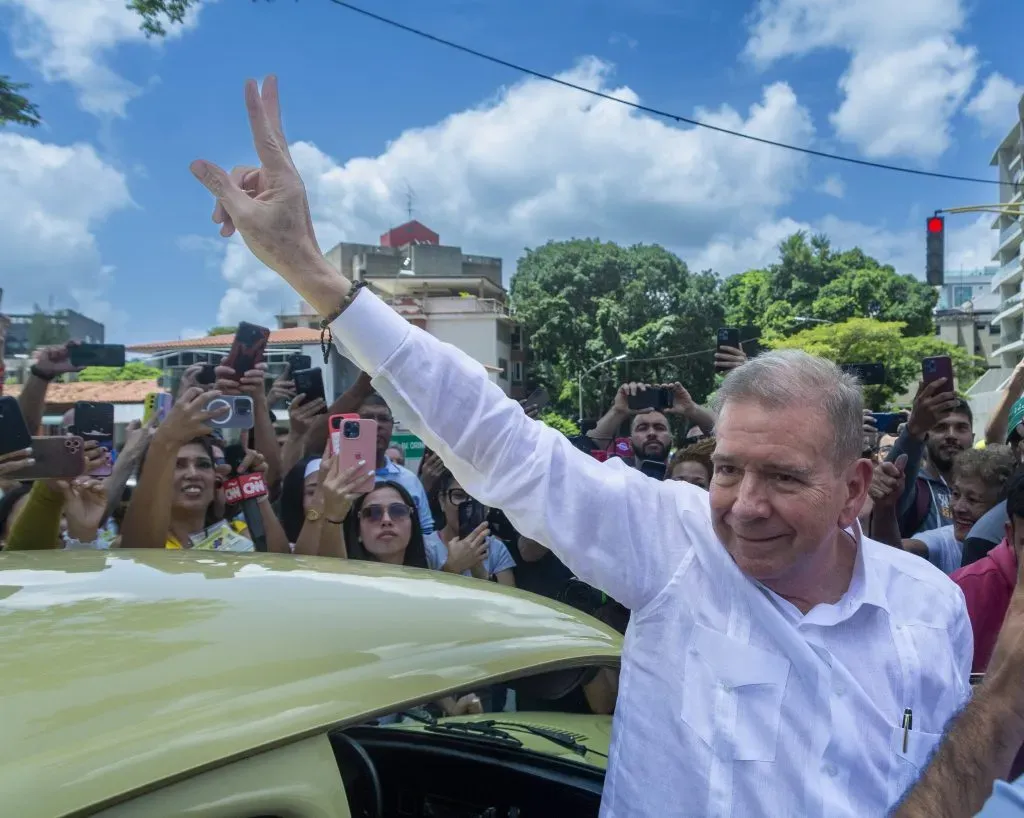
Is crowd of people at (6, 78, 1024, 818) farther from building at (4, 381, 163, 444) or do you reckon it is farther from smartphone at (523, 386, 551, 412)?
building at (4, 381, 163, 444)

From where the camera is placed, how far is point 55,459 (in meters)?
2.82

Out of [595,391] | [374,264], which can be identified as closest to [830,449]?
[595,391]

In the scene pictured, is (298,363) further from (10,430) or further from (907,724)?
(907,724)

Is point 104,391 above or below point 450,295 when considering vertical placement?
below

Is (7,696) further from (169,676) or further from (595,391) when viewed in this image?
(595,391)

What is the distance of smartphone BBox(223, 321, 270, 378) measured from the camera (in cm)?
400

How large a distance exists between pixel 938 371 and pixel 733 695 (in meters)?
3.37

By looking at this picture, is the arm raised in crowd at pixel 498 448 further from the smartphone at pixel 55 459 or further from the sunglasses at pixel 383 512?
the sunglasses at pixel 383 512

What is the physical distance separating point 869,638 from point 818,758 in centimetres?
26

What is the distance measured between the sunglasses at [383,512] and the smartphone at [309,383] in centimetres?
158

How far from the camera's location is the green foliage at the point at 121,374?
38412 mm

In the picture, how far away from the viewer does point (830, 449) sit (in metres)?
1.62

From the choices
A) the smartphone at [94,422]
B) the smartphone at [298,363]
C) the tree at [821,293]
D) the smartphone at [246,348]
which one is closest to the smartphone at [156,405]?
the smartphone at [94,422]

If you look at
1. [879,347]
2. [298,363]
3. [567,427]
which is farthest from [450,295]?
[298,363]
